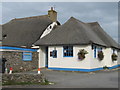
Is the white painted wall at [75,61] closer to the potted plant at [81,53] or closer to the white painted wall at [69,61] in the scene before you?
the white painted wall at [69,61]

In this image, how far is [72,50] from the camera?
19.6 meters

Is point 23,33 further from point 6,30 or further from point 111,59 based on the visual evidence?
point 111,59

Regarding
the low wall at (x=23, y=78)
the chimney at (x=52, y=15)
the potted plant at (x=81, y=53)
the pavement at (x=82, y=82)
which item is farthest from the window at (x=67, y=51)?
the chimney at (x=52, y=15)

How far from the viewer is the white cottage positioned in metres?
18.8

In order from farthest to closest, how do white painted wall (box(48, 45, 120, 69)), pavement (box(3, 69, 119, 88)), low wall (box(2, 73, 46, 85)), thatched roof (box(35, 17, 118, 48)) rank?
thatched roof (box(35, 17, 118, 48))
white painted wall (box(48, 45, 120, 69))
low wall (box(2, 73, 46, 85))
pavement (box(3, 69, 119, 88))

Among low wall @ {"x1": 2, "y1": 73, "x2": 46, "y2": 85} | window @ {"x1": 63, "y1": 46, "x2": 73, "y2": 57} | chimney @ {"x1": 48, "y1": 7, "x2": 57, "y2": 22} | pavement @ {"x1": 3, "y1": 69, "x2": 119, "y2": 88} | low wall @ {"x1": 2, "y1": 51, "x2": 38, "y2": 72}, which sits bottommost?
pavement @ {"x1": 3, "y1": 69, "x2": 119, "y2": 88}

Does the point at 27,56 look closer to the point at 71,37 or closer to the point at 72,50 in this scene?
the point at 72,50

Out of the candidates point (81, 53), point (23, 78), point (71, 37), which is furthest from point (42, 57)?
point (23, 78)

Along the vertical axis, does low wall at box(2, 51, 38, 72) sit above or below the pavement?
above

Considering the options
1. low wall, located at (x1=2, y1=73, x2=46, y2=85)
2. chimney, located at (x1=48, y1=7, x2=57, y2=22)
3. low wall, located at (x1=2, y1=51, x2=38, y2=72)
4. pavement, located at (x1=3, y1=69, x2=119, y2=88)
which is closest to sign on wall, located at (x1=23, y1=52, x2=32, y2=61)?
low wall, located at (x1=2, y1=51, x2=38, y2=72)

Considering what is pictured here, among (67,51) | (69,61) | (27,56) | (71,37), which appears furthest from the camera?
(71,37)

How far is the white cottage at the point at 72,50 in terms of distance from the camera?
18828 mm

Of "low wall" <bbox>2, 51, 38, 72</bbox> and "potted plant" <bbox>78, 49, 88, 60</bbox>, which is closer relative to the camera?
"low wall" <bbox>2, 51, 38, 72</bbox>

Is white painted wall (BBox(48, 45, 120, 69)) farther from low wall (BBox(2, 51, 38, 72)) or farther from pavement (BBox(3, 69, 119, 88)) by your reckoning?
pavement (BBox(3, 69, 119, 88))
